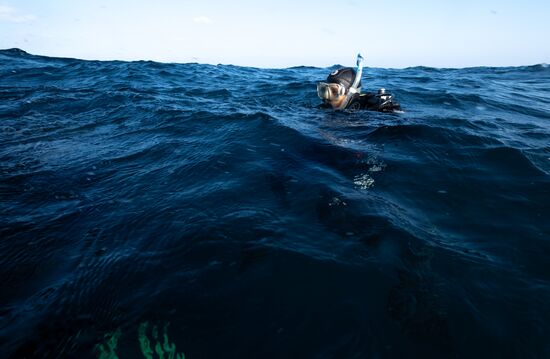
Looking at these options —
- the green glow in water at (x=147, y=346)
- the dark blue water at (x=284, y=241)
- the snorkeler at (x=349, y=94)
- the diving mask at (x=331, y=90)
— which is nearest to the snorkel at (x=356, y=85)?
the snorkeler at (x=349, y=94)

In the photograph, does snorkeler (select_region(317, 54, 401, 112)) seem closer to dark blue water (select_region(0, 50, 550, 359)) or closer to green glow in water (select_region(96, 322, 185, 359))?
dark blue water (select_region(0, 50, 550, 359))

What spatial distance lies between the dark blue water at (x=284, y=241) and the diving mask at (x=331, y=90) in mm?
859

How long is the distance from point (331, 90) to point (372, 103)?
1.36 meters

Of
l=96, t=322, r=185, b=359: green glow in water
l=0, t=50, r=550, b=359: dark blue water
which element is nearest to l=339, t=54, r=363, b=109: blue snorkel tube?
l=0, t=50, r=550, b=359: dark blue water

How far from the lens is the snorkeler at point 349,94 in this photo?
745cm

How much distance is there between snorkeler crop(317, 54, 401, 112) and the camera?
745cm

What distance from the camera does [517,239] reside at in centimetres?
338

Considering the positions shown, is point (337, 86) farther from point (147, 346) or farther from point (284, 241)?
point (147, 346)

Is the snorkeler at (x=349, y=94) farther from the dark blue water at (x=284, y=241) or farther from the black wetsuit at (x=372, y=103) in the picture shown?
the dark blue water at (x=284, y=241)

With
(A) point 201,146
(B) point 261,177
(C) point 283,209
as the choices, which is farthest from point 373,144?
(A) point 201,146

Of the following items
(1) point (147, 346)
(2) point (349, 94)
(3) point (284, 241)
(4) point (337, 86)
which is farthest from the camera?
(2) point (349, 94)

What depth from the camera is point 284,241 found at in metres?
3.27

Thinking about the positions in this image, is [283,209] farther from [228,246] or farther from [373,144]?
[373,144]

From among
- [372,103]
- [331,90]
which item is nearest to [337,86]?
[331,90]
